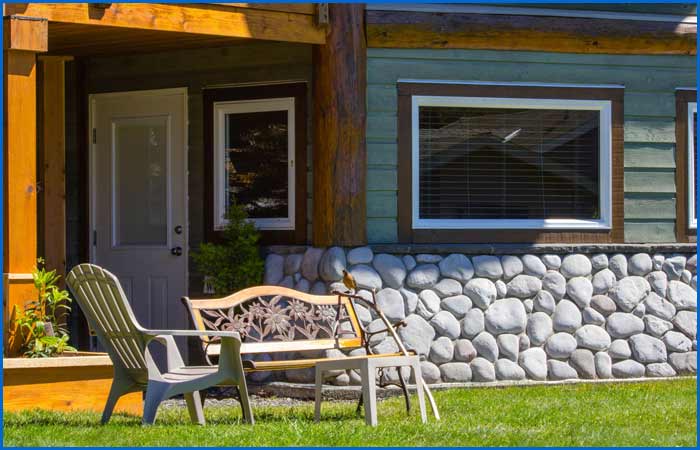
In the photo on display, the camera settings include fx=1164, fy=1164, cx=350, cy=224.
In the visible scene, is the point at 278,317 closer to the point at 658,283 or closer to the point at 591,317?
the point at 591,317

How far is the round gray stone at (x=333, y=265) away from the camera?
8.36 m

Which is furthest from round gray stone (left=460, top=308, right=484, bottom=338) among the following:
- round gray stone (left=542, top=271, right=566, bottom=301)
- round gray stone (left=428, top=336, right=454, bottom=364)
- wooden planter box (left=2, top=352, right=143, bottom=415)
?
wooden planter box (left=2, top=352, right=143, bottom=415)

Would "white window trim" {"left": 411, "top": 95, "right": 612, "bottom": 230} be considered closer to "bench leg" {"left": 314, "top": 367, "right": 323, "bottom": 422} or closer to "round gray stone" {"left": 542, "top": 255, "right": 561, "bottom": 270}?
"round gray stone" {"left": 542, "top": 255, "right": 561, "bottom": 270}

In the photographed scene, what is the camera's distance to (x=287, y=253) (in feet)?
28.7

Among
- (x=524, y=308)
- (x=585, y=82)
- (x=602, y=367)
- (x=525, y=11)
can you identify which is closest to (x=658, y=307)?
(x=602, y=367)

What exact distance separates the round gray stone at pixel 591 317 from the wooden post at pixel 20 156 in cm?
411

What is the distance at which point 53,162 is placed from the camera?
9.21 m

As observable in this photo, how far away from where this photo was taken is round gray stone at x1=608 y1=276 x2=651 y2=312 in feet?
29.5

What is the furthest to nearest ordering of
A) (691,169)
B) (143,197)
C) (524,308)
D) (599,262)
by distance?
(143,197), (691,169), (599,262), (524,308)

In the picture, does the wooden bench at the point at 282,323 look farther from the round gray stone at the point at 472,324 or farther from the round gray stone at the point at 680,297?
the round gray stone at the point at 680,297

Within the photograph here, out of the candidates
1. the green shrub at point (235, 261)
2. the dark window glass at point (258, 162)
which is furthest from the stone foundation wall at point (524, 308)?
the dark window glass at point (258, 162)

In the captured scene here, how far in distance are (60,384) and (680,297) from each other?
481 cm

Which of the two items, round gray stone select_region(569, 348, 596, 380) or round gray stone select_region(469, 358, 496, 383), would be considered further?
round gray stone select_region(569, 348, 596, 380)

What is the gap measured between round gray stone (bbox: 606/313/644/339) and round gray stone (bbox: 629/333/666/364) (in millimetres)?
Answer: 54
